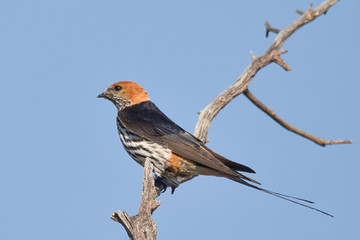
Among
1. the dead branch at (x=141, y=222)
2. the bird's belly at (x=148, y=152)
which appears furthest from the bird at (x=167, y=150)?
the dead branch at (x=141, y=222)

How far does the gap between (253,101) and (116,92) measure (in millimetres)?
2233

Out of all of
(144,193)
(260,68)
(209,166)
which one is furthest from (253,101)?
(144,193)

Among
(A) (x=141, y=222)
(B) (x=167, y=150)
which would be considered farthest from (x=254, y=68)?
(A) (x=141, y=222)

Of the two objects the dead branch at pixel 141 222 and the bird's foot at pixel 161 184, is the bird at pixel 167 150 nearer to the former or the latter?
the bird's foot at pixel 161 184

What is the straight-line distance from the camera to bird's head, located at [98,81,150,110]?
8641mm

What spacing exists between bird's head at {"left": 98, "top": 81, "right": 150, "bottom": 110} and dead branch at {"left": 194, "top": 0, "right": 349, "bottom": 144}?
122cm

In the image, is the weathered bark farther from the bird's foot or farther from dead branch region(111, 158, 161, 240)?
dead branch region(111, 158, 161, 240)

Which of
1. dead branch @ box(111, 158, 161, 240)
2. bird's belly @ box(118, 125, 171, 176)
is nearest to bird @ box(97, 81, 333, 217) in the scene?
bird's belly @ box(118, 125, 171, 176)

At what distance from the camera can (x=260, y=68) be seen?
812 centimetres

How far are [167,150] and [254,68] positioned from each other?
6.21 feet

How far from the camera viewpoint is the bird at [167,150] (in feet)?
23.6

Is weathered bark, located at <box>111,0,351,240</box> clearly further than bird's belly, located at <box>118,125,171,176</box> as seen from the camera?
Yes

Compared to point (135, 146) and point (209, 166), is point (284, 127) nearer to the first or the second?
point (209, 166)

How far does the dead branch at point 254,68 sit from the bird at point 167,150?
1.26 ft
